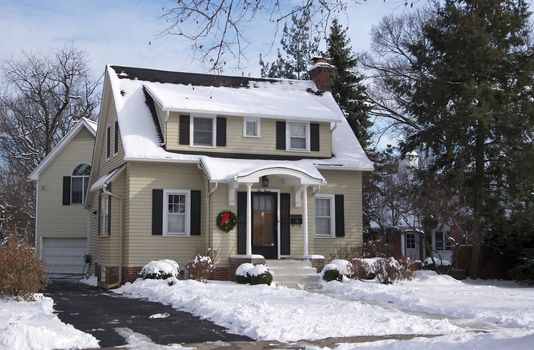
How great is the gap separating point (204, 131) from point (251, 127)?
1756 millimetres

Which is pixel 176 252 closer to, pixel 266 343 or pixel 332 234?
pixel 332 234

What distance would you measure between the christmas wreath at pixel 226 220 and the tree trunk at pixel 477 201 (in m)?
9.23

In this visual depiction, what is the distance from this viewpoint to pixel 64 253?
30.5 m

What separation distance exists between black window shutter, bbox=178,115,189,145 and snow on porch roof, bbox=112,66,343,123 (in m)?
0.50

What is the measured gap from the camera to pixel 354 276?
19516mm

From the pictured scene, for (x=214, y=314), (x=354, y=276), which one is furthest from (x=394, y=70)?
(x=214, y=314)

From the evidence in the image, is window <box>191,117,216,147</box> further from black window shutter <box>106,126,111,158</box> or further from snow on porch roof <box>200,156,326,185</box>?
black window shutter <box>106,126,111,158</box>

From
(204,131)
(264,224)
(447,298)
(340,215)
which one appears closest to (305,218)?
(264,224)

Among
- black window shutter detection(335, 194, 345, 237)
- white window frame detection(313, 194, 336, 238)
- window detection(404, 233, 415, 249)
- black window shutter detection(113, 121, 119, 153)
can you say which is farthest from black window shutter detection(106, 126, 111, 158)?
window detection(404, 233, 415, 249)

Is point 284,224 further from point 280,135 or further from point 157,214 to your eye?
point 157,214

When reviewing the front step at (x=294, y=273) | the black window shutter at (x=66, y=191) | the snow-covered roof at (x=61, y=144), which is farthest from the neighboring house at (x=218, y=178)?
the black window shutter at (x=66, y=191)

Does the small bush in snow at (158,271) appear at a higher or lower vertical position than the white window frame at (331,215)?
lower

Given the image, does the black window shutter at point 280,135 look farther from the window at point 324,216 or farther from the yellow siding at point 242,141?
the window at point 324,216

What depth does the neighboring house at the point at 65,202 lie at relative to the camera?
30.1 meters
